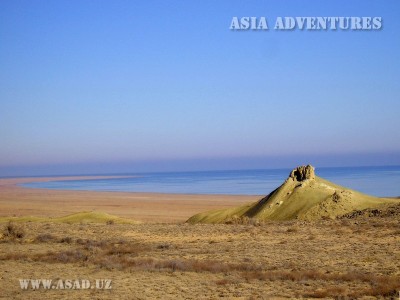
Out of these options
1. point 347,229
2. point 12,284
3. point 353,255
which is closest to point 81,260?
point 12,284

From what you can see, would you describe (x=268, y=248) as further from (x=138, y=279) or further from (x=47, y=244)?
(x=47, y=244)

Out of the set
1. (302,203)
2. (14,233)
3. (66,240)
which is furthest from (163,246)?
(302,203)

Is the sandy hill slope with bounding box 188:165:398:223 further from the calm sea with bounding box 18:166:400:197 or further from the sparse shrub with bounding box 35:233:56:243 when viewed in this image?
the calm sea with bounding box 18:166:400:197

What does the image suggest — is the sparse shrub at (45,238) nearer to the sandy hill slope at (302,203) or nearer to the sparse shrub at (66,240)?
the sparse shrub at (66,240)

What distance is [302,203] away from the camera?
92.6ft

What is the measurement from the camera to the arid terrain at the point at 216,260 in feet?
36.6

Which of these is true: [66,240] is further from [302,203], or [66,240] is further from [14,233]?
[302,203]

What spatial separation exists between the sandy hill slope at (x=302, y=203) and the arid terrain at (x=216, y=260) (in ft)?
9.60

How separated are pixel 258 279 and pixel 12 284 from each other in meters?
5.90

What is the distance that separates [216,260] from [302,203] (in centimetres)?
1434

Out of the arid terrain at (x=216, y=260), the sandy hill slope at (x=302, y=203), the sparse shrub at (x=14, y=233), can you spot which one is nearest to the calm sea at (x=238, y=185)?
the sandy hill slope at (x=302, y=203)

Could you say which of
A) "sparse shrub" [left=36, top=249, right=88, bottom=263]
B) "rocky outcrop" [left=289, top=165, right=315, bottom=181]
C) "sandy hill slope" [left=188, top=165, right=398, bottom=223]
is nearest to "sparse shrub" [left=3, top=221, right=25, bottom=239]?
"sparse shrub" [left=36, top=249, right=88, bottom=263]

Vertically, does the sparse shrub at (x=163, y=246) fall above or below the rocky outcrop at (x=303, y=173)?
below

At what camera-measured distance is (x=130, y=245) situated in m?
18.2
